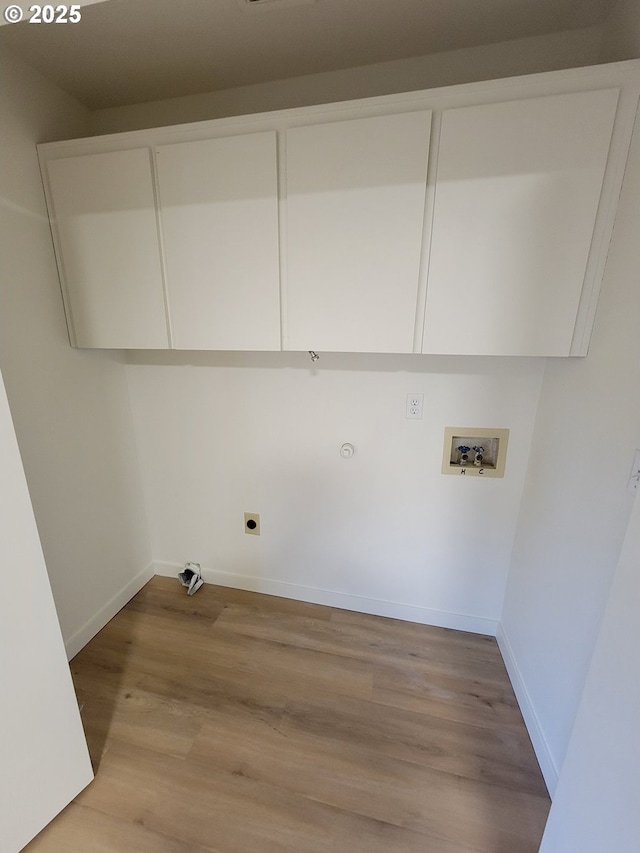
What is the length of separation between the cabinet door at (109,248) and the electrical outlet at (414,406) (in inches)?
44.5

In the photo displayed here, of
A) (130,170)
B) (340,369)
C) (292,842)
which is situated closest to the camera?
(292,842)

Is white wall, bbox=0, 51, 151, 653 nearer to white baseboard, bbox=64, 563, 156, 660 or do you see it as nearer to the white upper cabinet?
white baseboard, bbox=64, 563, 156, 660

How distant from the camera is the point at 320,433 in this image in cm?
186

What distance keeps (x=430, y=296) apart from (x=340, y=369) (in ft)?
1.87

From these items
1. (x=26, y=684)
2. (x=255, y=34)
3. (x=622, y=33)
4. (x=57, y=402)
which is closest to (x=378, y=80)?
(x=255, y=34)

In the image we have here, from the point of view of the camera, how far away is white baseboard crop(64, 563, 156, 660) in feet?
5.91

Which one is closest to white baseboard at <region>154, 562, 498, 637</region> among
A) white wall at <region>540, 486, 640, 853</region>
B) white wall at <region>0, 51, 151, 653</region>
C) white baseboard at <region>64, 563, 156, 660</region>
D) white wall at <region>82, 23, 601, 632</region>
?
white wall at <region>82, 23, 601, 632</region>

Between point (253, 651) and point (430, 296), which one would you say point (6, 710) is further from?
point (430, 296)

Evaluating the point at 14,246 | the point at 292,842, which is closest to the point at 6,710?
the point at 292,842

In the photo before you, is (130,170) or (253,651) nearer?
(130,170)

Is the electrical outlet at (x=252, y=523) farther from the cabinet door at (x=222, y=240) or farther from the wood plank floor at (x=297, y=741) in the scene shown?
the cabinet door at (x=222, y=240)

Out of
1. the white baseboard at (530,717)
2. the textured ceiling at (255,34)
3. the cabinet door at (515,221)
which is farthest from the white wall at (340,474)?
the textured ceiling at (255,34)

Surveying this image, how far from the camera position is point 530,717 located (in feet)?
4.77

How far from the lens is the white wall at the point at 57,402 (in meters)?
A: 1.42
